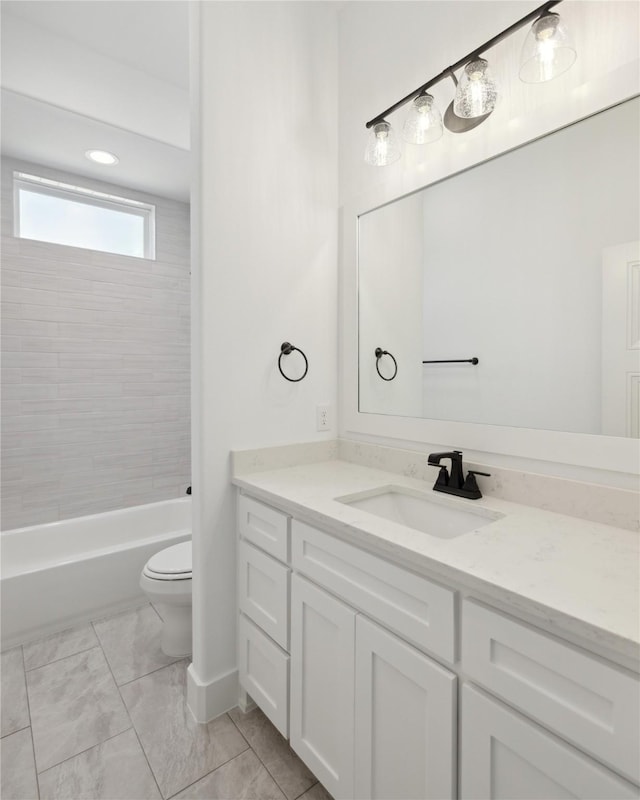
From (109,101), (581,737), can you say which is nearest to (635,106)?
(581,737)

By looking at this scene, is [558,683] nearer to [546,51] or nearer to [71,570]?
[546,51]

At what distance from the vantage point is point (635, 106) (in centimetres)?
100

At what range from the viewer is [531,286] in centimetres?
123

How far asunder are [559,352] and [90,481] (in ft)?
9.28

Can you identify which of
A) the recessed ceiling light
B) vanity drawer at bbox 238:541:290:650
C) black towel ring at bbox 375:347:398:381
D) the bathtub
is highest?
the recessed ceiling light

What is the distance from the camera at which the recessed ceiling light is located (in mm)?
2385

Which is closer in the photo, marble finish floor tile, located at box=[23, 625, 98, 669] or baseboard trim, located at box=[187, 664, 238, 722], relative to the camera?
baseboard trim, located at box=[187, 664, 238, 722]

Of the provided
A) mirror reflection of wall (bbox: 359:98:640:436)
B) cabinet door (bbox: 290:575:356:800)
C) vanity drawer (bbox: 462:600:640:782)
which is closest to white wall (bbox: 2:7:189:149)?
mirror reflection of wall (bbox: 359:98:640:436)

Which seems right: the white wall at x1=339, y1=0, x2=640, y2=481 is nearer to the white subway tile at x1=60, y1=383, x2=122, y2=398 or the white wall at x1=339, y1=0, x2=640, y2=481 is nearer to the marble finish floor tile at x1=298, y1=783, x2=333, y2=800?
the marble finish floor tile at x1=298, y1=783, x2=333, y2=800

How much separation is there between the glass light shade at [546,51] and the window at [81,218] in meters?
2.67

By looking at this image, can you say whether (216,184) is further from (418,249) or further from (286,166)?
(418,249)

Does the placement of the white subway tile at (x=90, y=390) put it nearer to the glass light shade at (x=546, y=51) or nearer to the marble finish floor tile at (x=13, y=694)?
the marble finish floor tile at (x=13, y=694)

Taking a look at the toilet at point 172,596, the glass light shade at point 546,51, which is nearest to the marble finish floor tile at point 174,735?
the toilet at point 172,596

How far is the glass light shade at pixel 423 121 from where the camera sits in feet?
4.40
